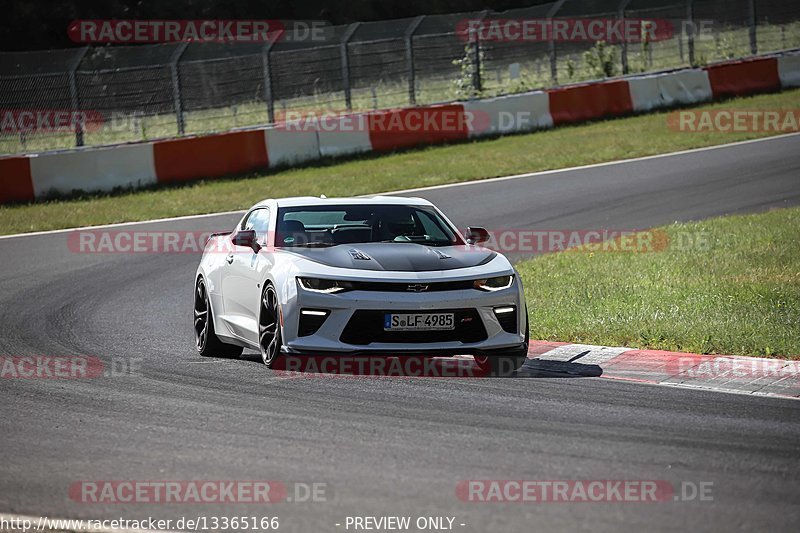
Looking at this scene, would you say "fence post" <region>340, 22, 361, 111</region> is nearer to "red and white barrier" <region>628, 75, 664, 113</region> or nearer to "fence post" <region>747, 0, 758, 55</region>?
"red and white barrier" <region>628, 75, 664, 113</region>

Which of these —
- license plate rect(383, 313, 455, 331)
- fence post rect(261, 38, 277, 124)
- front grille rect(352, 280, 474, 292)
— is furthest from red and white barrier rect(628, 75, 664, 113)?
license plate rect(383, 313, 455, 331)

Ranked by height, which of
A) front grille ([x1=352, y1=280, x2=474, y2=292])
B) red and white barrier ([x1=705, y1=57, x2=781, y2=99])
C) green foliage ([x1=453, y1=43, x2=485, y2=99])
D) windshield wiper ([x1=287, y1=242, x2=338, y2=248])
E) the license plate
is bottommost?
the license plate

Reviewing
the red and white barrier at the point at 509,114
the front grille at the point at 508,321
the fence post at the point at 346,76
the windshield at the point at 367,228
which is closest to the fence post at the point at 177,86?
the fence post at the point at 346,76

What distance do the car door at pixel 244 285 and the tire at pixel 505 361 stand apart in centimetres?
179

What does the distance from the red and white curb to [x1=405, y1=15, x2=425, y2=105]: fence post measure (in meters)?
18.0

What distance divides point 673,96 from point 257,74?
9109 millimetres

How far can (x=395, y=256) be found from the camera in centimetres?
953

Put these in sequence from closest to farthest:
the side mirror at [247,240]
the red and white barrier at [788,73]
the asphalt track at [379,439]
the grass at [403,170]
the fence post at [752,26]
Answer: the asphalt track at [379,439] → the side mirror at [247,240] → the grass at [403,170] → the red and white barrier at [788,73] → the fence post at [752,26]

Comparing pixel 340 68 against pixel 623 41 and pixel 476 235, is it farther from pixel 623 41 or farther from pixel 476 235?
pixel 476 235

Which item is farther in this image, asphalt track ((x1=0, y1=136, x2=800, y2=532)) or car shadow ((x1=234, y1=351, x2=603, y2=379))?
car shadow ((x1=234, y1=351, x2=603, y2=379))

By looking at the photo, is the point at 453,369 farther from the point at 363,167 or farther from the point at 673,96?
the point at 673,96

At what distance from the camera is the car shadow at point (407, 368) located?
30.9ft

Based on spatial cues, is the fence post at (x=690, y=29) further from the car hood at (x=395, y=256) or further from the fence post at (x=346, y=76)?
the car hood at (x=395, y=256)

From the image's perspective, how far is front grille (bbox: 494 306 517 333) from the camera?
9.34 m
